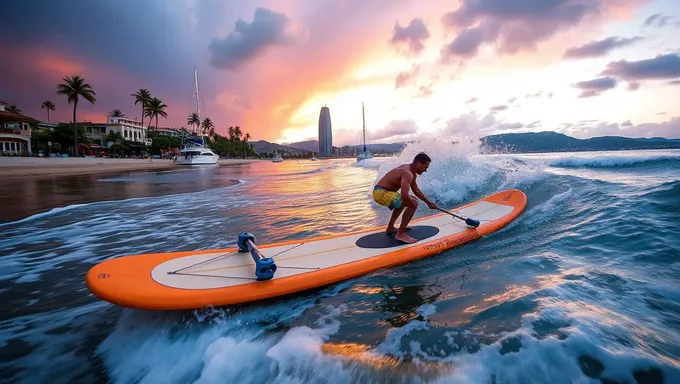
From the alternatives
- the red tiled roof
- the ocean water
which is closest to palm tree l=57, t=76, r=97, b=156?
the red tiled roof

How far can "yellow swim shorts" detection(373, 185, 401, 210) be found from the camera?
5012mm

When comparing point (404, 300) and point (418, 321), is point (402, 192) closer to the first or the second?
point (404, 300)

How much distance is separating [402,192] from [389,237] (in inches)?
32.2

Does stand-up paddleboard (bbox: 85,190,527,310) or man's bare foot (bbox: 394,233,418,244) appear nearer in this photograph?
stand-up paddleboard (bbox: 85,190,527,310)

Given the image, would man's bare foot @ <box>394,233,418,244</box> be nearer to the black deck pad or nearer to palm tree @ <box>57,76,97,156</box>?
the black deck pad

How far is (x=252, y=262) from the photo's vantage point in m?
3.79

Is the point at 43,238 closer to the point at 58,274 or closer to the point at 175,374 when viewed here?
the point at 58,274

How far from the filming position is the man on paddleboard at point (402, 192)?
15.8 ft

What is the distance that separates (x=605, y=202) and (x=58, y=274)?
32.9 ft

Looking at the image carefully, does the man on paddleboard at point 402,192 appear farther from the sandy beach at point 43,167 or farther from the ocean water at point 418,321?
the sandy beach at point 43,167

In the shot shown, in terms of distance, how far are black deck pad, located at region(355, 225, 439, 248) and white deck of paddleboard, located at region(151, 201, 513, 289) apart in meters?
0.11

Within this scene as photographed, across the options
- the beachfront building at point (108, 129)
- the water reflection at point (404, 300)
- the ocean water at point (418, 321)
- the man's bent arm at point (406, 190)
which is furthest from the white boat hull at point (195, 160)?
the water reflection at point (404, 300)

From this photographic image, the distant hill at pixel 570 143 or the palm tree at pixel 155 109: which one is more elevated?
the palm tree at pixel 155 109

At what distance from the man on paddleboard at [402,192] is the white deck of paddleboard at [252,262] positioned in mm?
368
